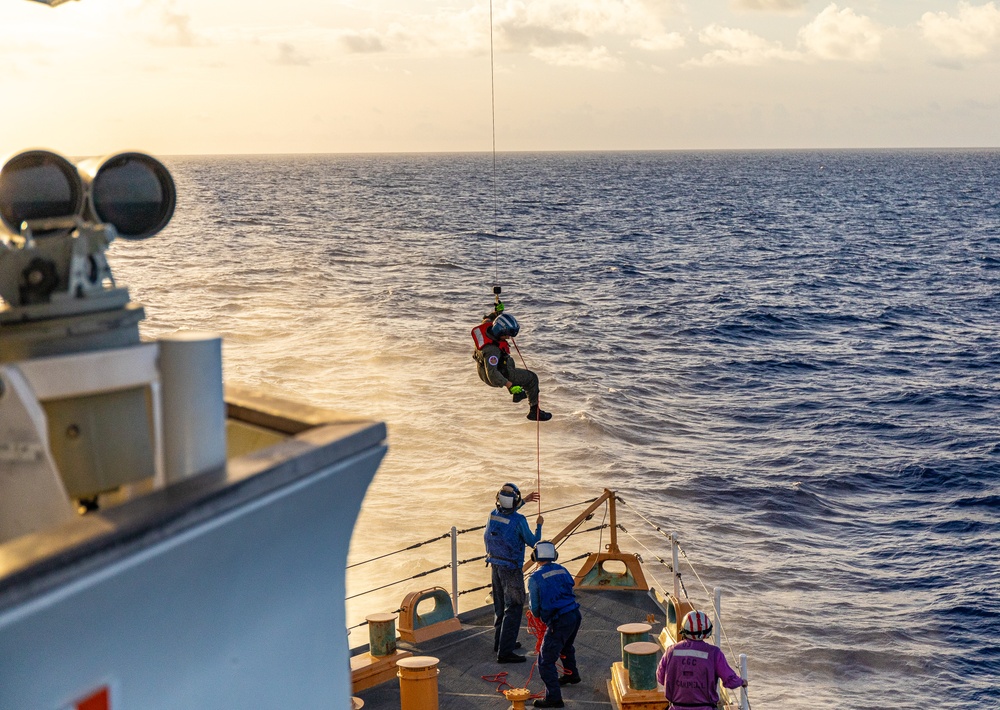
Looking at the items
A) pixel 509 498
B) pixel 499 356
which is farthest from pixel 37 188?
pixel 499 356

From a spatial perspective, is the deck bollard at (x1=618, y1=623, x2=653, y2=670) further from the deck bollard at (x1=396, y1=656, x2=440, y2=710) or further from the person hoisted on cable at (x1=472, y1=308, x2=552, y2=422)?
the person hoisted on cable at (x1=472, y1=308, x2=552, y2=422)

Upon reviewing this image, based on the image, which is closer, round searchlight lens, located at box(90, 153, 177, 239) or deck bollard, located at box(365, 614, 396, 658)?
round searchlight lens, located at box(90, 153, 177, 239)

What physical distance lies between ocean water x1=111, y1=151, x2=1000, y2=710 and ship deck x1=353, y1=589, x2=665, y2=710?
7992mm

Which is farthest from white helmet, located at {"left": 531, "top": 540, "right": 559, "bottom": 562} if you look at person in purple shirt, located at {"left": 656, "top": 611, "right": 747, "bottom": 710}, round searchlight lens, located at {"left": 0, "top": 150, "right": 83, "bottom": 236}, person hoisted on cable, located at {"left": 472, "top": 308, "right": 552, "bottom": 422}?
round searchlight lens, located at {"left": 0, "top": 150, "right": 83, "bottom": 236}

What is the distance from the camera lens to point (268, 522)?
4391 millimetres

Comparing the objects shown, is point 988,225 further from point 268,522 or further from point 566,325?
point 268,522

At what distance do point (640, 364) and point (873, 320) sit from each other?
19519 mm

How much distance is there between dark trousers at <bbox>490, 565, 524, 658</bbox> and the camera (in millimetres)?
12172

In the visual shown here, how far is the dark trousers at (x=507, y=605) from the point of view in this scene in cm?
1217

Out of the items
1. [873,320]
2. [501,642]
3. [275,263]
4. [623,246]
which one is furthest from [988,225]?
[501,642]

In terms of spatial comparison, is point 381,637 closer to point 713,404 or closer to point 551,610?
point 551,610

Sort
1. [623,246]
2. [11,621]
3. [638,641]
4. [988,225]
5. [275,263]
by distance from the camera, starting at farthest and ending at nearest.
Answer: [988,225] → [623,246] → [275,263] → [638,641] → [11,621]

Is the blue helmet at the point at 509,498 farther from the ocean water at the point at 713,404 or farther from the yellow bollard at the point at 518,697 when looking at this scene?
the ocean water at the point at 713,404

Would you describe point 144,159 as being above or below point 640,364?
above
